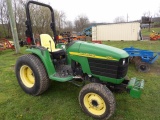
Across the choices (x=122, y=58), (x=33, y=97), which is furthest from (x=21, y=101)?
(x=122, y=58)

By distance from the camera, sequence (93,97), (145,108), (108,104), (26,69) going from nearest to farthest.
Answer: (108,104)
(93,97)
(145,108)
(26,69)

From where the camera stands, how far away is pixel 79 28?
37062 mm

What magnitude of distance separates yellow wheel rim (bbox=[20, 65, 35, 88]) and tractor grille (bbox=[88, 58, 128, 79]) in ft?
5.25

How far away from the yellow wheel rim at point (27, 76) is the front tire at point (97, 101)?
148 centimetres

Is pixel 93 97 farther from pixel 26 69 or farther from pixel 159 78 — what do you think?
pixel 159 78

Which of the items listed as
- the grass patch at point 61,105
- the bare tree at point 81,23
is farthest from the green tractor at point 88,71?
the bare tree at point 81,23

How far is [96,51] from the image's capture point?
238 cm

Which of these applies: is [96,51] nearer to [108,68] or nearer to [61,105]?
[108,68]

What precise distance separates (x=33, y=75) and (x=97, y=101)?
1535 mm

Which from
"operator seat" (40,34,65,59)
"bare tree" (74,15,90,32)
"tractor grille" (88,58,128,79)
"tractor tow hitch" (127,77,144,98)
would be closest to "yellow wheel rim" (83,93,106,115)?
"tractor grille" (88,58,128,79)

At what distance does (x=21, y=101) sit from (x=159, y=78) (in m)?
3.82

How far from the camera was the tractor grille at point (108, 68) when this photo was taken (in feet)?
7.53

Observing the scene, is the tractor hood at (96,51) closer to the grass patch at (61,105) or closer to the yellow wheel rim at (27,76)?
the grass patch at (61,105)

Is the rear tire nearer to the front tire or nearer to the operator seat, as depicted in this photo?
the operator seat
